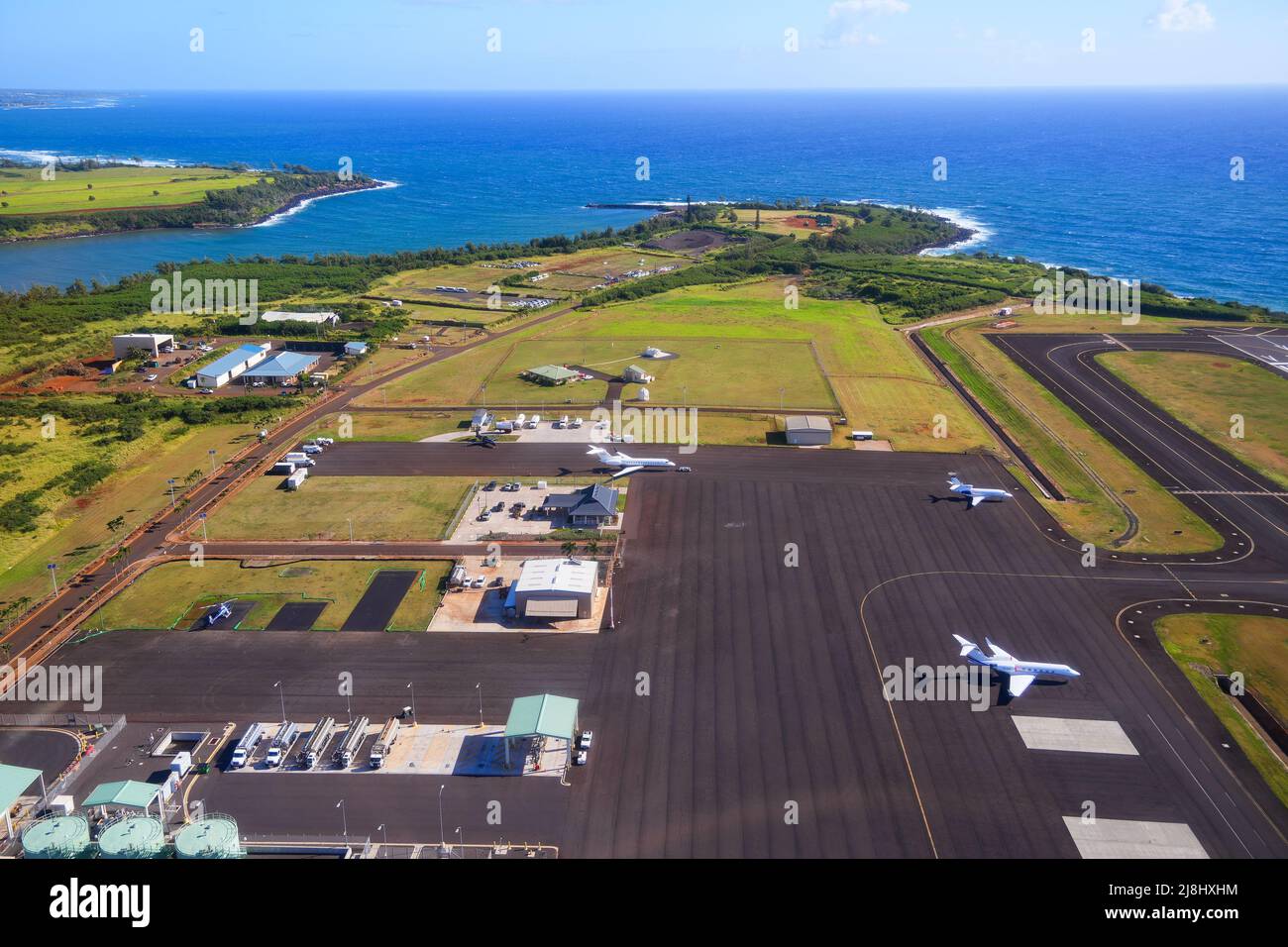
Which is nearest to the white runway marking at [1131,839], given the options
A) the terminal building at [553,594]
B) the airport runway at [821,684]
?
the airport runway at [821,684]

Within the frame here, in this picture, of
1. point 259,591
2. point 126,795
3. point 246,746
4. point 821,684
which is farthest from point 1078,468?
point 126,795

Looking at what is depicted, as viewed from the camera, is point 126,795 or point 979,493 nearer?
point 126,795

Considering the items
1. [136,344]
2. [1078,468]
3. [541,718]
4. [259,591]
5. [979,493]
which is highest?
[136,344]

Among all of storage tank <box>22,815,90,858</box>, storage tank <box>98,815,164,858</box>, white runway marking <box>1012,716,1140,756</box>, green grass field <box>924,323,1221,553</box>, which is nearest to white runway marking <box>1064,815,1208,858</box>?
white runway marking <box>1012,716,1140,756</box>

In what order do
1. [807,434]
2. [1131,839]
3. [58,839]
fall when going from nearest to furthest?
[58,839], [1131,839], [807,434]

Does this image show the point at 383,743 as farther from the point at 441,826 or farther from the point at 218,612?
the point at 218,612

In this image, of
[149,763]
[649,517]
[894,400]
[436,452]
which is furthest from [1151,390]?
[149,763]
